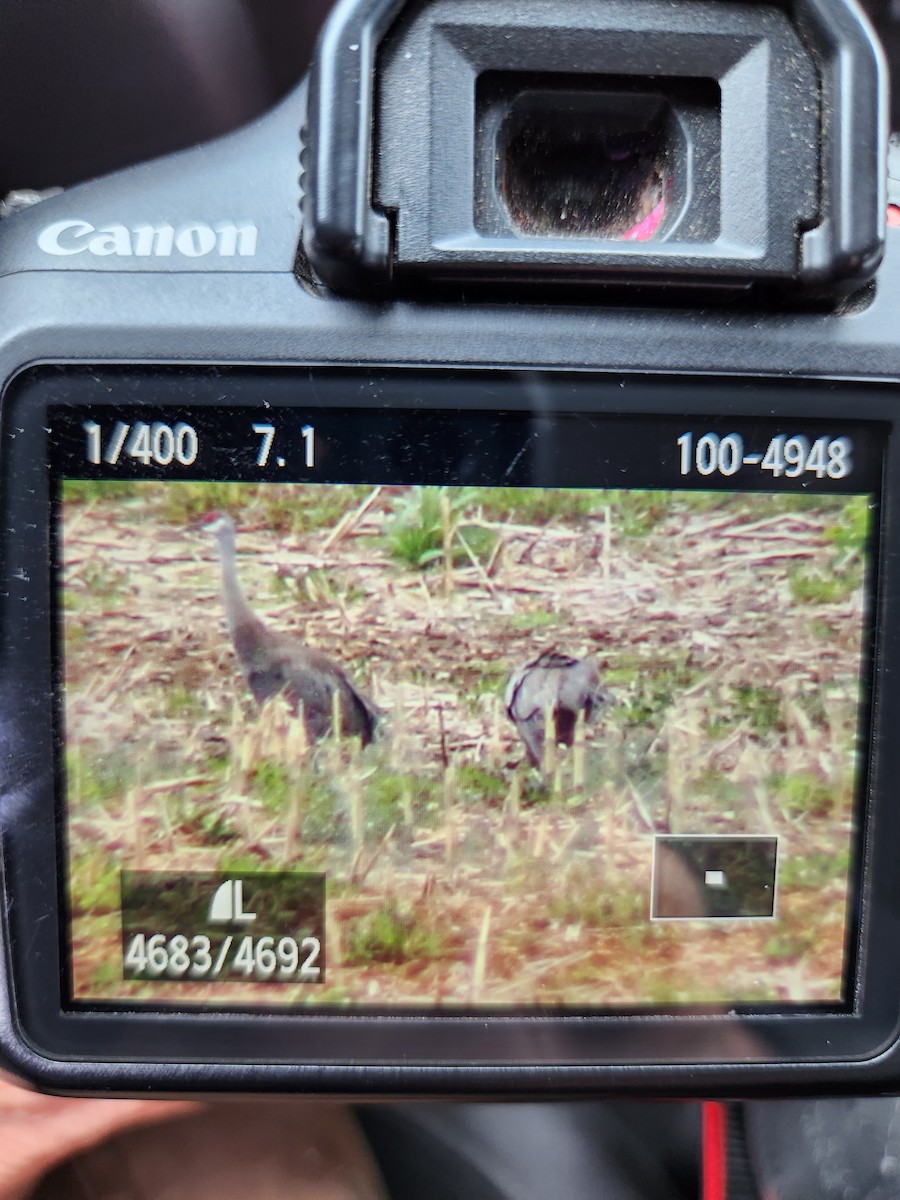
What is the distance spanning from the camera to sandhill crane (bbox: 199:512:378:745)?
398mm

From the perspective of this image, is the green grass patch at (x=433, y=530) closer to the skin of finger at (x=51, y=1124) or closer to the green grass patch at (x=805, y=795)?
the green grass patch at (x=805, y=795)

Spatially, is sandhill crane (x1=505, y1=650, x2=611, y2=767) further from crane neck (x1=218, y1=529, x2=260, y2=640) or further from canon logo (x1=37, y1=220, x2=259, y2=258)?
canon logo (x1=37, y1=220, x2=259, y2=258)

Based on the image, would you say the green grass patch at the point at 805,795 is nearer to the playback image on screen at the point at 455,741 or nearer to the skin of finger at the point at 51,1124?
the playback image on screen at the point at 455,741

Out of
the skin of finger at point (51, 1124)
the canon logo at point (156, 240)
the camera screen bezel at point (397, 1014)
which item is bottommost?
the skin of finger at point (51, 1124)

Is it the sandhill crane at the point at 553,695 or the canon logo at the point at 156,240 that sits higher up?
the canon logo at the point at 156,240

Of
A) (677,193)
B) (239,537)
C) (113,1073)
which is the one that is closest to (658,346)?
(677,193)

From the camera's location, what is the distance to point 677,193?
386 millimetres

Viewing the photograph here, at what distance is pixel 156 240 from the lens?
40cm

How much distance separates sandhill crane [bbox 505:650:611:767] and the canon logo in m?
0.22

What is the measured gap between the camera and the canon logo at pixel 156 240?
39cm

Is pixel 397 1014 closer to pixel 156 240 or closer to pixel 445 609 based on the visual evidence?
pixel 445 609

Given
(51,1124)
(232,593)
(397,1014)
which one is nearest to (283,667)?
(232,593)

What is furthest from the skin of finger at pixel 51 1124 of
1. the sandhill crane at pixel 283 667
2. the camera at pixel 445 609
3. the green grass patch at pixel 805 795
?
the green grass patch at pixel 805 795

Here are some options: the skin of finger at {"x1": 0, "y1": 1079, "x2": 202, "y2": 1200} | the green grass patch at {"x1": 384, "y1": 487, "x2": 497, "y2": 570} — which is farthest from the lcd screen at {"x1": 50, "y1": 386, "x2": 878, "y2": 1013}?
the skin of finger at {"x1": 0, "y1": 1079, "x2": 202, "y2": 1200}
